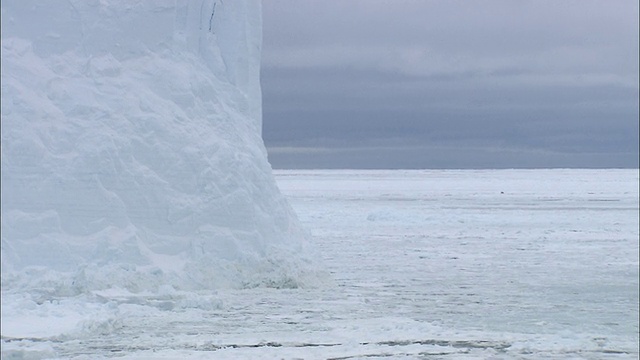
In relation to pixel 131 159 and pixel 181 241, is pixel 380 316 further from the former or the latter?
pixel 131 159

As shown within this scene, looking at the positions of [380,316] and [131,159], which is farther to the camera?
[131,159]

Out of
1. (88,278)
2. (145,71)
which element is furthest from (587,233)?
(88,278)

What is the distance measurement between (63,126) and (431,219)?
19.0 m

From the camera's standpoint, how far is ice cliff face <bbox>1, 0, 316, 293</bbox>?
10.4 m

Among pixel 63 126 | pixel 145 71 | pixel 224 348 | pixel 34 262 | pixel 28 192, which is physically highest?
pixel 145 71

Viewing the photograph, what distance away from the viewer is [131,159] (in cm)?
1143

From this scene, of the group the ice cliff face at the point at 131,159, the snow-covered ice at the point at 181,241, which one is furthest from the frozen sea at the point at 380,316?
the ice cliff face at the point at 131,159

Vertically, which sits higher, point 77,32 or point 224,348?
point 77,32

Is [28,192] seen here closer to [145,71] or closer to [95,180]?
[95,180]

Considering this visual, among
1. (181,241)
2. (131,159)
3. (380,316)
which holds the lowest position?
(380,316)

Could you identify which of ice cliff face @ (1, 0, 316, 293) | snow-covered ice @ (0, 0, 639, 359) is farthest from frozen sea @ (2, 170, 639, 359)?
ice cliff face @ (1, 0, 316, 293)

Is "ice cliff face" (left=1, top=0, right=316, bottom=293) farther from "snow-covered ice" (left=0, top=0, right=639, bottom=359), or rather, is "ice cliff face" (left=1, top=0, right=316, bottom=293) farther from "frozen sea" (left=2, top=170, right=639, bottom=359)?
"frozen sea" (left=2, top=170, right=639, bottom=359)

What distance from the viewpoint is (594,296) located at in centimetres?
1203

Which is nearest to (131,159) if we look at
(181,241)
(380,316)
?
(181,241)
